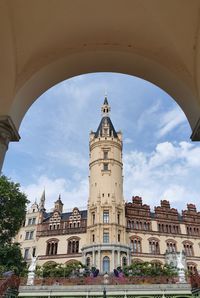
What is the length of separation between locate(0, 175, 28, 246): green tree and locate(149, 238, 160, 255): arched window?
19.6 m

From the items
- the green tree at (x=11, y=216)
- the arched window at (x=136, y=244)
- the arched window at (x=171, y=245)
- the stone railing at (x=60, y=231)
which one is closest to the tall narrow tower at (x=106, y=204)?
the arched window at (x=136, y=244)

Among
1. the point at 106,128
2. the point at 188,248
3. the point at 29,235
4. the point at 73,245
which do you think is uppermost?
the point at 106,128

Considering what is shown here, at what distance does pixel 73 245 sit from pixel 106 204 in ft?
21.7

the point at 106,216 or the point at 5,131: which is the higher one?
the point at 106,216

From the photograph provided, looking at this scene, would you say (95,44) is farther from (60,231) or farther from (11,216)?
(60,231)

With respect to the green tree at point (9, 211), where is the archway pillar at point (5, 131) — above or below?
below

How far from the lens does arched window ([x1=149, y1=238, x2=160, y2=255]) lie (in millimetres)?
33675

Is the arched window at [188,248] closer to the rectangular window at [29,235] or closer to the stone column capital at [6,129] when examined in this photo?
the rectangular window at [29,235]

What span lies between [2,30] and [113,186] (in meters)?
32.3

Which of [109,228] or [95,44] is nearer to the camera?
[95,44]

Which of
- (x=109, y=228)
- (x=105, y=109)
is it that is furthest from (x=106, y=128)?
(x=109, y=228)

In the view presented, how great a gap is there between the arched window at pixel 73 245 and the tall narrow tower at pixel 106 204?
202cm

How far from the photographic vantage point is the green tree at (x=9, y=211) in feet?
62.8

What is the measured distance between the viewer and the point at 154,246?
112ft
